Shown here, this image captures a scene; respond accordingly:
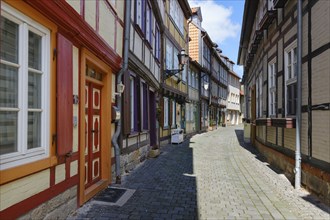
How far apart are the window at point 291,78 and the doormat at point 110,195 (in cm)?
409

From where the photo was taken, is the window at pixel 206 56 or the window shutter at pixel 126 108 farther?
the window at pixel 206 56

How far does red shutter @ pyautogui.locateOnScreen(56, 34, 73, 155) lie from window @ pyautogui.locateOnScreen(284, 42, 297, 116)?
500 cm

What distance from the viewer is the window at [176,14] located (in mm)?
15750

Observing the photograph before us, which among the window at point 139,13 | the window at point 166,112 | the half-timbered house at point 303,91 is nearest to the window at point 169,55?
the window at point 166,112

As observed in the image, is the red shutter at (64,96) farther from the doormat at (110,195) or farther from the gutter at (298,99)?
the gutter at (298,99)

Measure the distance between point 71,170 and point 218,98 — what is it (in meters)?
30.2

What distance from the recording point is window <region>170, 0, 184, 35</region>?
620 inches

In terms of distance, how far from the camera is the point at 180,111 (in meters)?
18.5

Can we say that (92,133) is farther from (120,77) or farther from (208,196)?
(208,196)

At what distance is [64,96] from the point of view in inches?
152

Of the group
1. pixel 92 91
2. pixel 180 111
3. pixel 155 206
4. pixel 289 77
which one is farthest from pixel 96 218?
pixel 180 111

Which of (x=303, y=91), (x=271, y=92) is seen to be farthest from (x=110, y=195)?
(x=271, y=92)

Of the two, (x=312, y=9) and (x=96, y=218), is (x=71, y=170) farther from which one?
(x=312, y=9)

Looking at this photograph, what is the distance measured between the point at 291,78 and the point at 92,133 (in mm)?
4616
